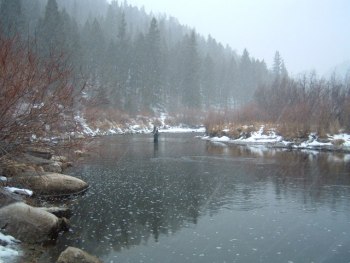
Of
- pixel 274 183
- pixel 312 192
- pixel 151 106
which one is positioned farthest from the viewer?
pixel 151 106

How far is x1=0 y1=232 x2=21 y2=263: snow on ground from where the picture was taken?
944cm

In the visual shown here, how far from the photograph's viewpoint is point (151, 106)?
86.9 m

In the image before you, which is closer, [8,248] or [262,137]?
[8,248]

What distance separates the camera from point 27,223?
11.1 meters

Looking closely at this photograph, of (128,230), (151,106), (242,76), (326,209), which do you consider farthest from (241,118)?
(242,76)

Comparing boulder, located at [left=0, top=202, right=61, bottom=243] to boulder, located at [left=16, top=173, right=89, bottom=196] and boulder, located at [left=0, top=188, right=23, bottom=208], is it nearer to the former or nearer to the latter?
boulder, located at [left=0, top=188, right=23, bottom=208]

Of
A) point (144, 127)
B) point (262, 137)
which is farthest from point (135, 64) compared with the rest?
point (262, 137)

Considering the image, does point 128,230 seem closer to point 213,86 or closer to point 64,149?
point 64,149

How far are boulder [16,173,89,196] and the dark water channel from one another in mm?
973

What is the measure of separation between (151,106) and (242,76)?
1843 inches

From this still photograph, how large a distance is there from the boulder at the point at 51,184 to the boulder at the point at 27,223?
192 inches

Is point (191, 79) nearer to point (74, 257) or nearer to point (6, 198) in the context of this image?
point (6, 198)

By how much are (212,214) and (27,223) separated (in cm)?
659

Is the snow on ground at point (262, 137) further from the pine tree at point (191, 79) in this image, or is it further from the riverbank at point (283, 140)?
the pine tree at point (191, 79)
